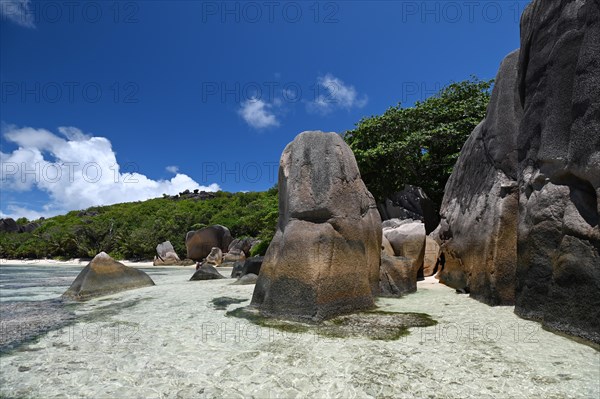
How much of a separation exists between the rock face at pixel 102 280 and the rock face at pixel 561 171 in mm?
9665

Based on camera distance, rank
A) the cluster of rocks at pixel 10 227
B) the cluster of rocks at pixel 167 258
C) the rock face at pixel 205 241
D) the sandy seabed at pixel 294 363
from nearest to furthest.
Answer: the sandy seabed at pixel 294 363, the cluster of rocks at pixel 167 258, the rock face at pixel 205 241, the cluster of rocks at pixel 10 227

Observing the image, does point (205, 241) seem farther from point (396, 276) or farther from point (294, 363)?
point (294, 363)

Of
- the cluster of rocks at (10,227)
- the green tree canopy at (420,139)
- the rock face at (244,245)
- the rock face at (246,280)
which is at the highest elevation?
the green tree canopy at (420,139)

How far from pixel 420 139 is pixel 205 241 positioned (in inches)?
711

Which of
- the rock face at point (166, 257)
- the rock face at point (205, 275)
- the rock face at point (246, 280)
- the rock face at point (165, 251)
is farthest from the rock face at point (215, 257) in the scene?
the rock face at point (246, 280)

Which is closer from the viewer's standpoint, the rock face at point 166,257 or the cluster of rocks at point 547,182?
the cluster of rocks at point 547,182

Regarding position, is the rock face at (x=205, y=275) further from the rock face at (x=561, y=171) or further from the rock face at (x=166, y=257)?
the rock face at (x=166, y=257)

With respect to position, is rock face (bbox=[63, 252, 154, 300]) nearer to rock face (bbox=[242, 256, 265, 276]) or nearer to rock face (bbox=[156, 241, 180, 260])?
rock face (bbox=[242, 256, 265, 276])

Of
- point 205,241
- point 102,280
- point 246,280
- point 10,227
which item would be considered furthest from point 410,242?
point 10,227

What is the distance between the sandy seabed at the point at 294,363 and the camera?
321 cm

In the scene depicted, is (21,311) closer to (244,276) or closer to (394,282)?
(244,276)

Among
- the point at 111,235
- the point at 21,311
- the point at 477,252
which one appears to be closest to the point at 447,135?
the point at 477,252

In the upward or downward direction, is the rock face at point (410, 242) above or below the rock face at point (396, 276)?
above

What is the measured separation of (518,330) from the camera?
485 cm
